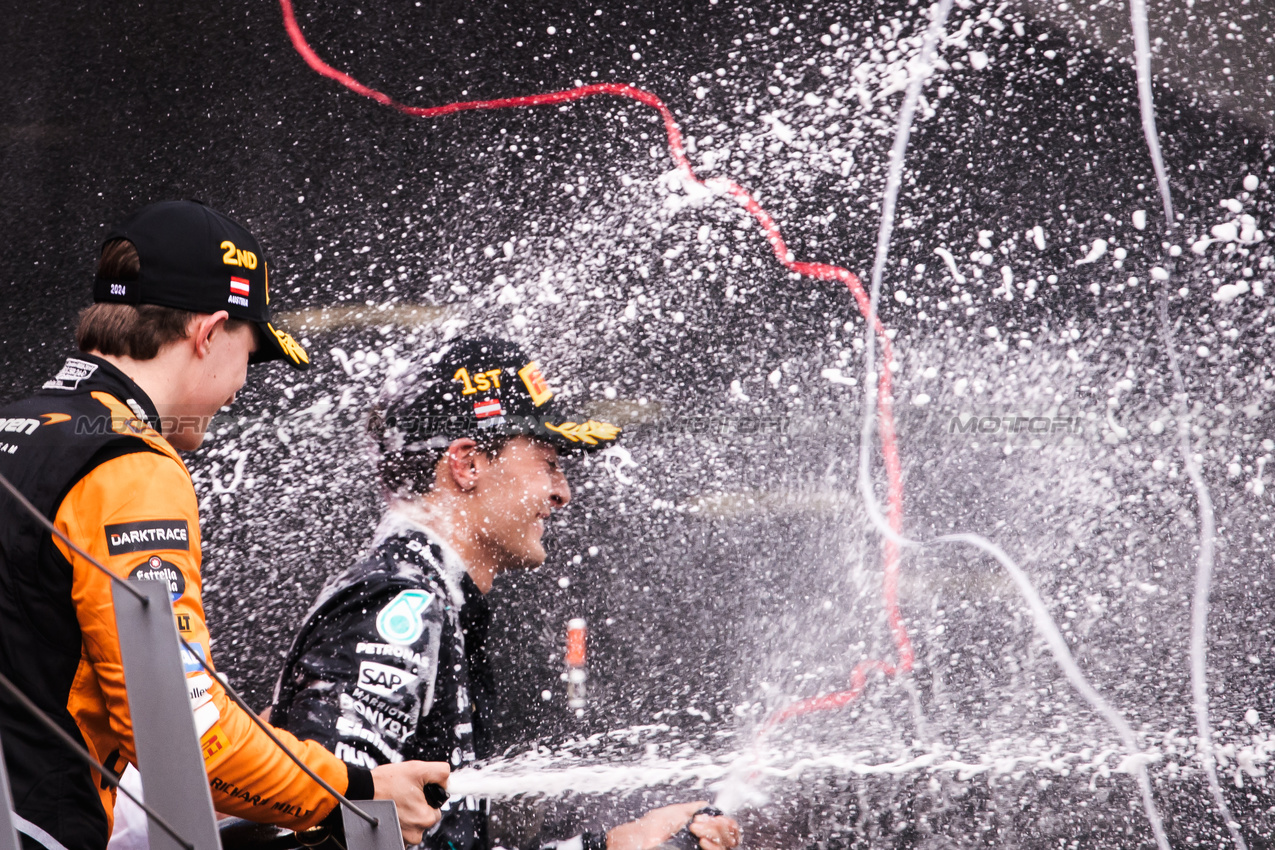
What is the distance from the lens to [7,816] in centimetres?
91

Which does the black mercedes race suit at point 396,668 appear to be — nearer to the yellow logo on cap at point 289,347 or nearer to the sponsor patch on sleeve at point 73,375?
the yellow logo on cap at point 289,347

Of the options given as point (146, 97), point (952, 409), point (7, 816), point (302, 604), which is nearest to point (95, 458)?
point (7, 816)

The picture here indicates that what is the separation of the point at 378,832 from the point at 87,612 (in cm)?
38

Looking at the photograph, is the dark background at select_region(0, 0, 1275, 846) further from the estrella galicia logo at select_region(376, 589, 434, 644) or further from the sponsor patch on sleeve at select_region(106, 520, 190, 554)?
the sponsor patch on sleeve at select_region(106, 520, 190, 554)

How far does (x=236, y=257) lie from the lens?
1.33 metres

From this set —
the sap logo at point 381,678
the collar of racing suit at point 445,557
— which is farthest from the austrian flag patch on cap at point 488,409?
the sap logo at point 381,678

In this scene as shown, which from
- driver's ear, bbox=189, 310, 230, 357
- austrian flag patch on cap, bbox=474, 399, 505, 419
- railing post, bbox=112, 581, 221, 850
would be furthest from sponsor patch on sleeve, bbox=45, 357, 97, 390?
austrian flag patch on cap, bbox=474, 399, 505, 419

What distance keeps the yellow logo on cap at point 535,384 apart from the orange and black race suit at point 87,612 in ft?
2.10

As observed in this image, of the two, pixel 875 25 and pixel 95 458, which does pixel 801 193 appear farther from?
pixel 95 458

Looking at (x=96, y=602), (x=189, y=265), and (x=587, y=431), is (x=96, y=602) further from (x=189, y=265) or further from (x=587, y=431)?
(x=587, y=431)

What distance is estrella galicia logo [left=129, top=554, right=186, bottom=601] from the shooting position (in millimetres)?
1078

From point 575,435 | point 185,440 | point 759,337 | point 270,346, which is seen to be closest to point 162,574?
point 185,440

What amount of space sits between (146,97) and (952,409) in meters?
1.68

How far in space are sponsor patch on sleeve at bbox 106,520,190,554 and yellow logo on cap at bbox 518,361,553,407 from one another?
68 cm
